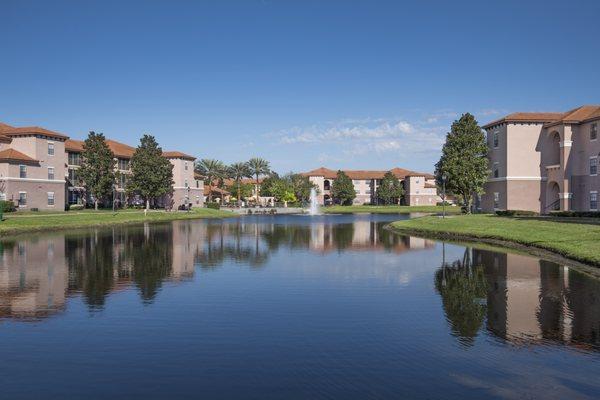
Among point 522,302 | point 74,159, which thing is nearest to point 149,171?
point 74,159

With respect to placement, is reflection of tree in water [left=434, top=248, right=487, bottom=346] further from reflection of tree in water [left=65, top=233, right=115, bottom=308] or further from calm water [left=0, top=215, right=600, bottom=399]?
reflection of tree in water [left=65, top=233, right=115, bottom=308]

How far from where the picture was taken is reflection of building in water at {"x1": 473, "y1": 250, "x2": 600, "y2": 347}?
1310 centimetres

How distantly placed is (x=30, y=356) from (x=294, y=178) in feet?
434

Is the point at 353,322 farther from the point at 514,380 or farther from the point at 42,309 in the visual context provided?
the point at 42,309

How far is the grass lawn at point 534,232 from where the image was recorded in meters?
27.4

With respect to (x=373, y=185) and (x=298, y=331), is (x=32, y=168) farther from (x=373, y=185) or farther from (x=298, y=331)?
(x=373, y=185)

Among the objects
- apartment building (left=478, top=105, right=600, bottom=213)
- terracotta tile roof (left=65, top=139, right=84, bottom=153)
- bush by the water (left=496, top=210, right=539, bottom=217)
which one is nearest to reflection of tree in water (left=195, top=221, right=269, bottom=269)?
bush by the water (left=496, top=210, right=539, bottom=217)

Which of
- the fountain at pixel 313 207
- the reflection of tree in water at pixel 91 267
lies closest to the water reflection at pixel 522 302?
the reflection of tree in water at pixel 91 267

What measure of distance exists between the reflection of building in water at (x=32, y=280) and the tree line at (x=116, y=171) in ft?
155

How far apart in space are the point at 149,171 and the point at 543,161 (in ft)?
195

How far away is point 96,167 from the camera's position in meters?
79.2

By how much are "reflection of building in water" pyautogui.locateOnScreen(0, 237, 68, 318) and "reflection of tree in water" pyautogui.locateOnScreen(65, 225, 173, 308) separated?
644mm

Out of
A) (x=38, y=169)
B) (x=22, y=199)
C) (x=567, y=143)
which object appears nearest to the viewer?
(x=567, y=143)

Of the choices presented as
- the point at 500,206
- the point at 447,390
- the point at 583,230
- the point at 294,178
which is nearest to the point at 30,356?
the point at 447,390
